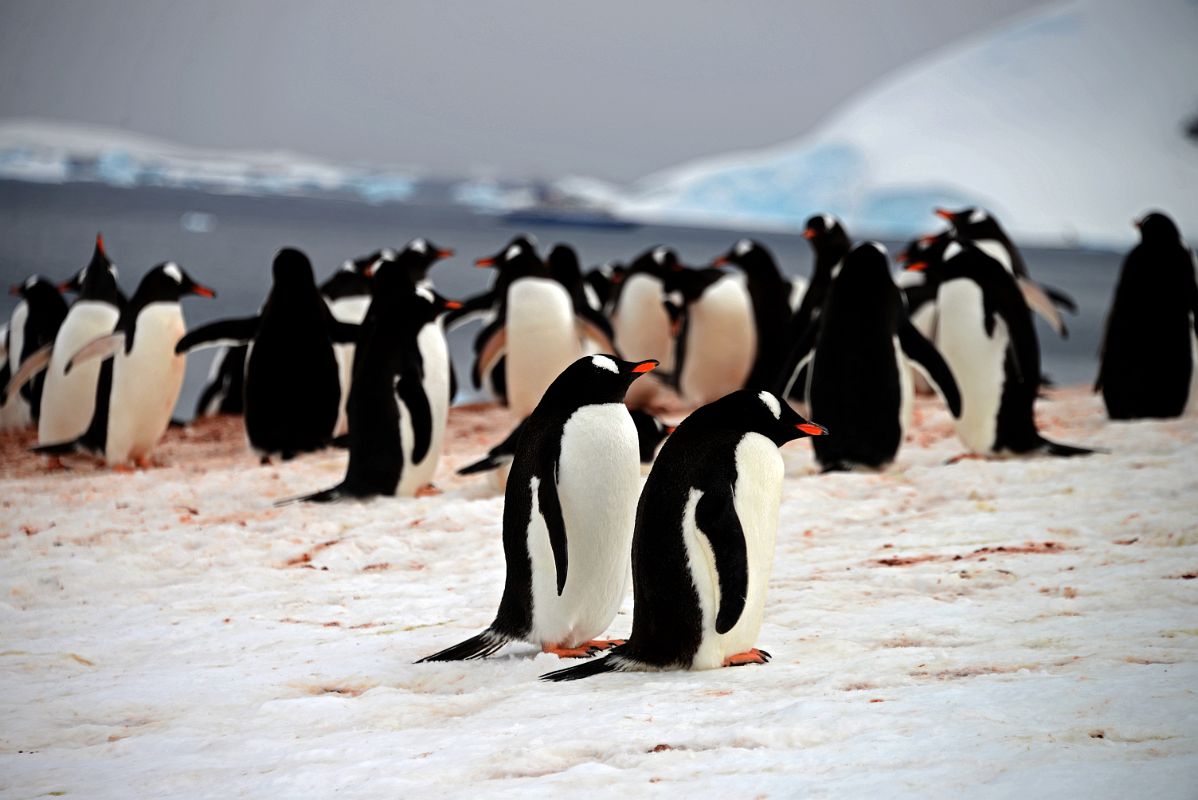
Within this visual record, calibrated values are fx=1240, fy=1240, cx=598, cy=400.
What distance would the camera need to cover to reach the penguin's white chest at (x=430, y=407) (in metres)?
5.03

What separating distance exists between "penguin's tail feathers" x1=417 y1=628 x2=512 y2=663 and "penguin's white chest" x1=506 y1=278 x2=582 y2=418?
12.0 feet

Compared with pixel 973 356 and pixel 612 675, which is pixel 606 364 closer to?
pixel 612 675

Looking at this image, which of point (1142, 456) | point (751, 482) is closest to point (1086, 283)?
point (1142, 456)

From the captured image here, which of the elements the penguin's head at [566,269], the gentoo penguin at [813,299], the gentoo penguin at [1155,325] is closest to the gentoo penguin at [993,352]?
the gentoo penguin at [813,299]

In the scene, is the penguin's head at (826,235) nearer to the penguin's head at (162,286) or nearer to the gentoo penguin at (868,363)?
the gentoo penguin at (868,363)

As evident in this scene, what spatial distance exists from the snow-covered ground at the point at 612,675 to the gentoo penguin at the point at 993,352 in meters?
0.25

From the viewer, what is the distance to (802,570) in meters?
3.88

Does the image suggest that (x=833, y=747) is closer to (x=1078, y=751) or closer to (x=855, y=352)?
(x=1078, y=751)

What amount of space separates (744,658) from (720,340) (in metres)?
5.78

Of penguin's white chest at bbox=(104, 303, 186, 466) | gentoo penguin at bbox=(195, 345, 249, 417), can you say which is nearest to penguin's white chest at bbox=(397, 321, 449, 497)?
penguin's white chest at bbox=(104, 303, 186, 466)

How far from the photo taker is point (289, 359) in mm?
6094

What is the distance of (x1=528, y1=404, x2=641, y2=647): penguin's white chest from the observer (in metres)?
3.01

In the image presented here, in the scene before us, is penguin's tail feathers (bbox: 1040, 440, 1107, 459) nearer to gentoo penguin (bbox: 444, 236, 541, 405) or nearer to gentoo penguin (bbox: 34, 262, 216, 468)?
gentoo penguin (bbox: 444, 236, 541, 405)

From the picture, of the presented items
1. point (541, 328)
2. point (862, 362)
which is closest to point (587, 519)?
point (862, 362)
